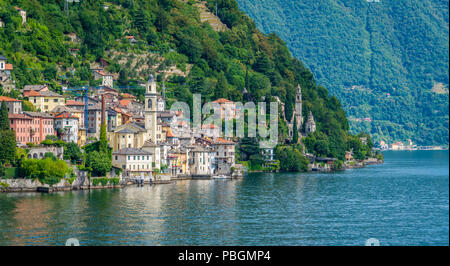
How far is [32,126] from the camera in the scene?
2608 inches

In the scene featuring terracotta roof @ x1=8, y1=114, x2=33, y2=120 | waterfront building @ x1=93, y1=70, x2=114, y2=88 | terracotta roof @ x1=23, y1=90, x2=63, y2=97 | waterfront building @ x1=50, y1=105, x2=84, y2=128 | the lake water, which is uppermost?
waterfront building @ x1=93, y1=70, x2=114, y2=88

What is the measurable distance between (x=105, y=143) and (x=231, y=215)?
85.0 ft

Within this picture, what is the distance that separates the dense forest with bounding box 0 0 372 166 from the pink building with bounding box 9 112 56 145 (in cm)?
1189

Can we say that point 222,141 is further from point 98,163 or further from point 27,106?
point 98,163

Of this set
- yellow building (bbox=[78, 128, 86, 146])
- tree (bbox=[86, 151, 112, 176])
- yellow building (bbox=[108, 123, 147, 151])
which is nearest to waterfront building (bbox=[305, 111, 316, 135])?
yellow building (bbox=[108, 123, 147, 151])

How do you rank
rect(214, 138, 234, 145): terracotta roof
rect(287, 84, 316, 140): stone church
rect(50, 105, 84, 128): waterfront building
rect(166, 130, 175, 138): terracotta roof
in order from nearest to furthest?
rect(50, 105, 84, 128): waterfront building → rect(166, 130, 175, 138): terracotta roof → rect(214, 138, 234, 145): terracotta roof → rect(287, 84, 316, 140): stone church

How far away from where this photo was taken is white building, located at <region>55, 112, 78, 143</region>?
69562mm

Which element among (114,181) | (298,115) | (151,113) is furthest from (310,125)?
(114,181)

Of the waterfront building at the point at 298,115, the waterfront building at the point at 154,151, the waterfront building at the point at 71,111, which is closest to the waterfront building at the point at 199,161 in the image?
the waterfront building at the point at 154,151

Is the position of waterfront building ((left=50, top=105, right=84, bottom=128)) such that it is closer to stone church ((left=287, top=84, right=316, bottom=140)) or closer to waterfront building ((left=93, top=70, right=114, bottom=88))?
waterfront building ((left=93, top=70, right=114, bottom=88))

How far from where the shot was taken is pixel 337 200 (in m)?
54.7

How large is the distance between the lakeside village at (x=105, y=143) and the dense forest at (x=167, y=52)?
5585 mm

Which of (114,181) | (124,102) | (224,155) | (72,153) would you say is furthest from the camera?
(124,102)
